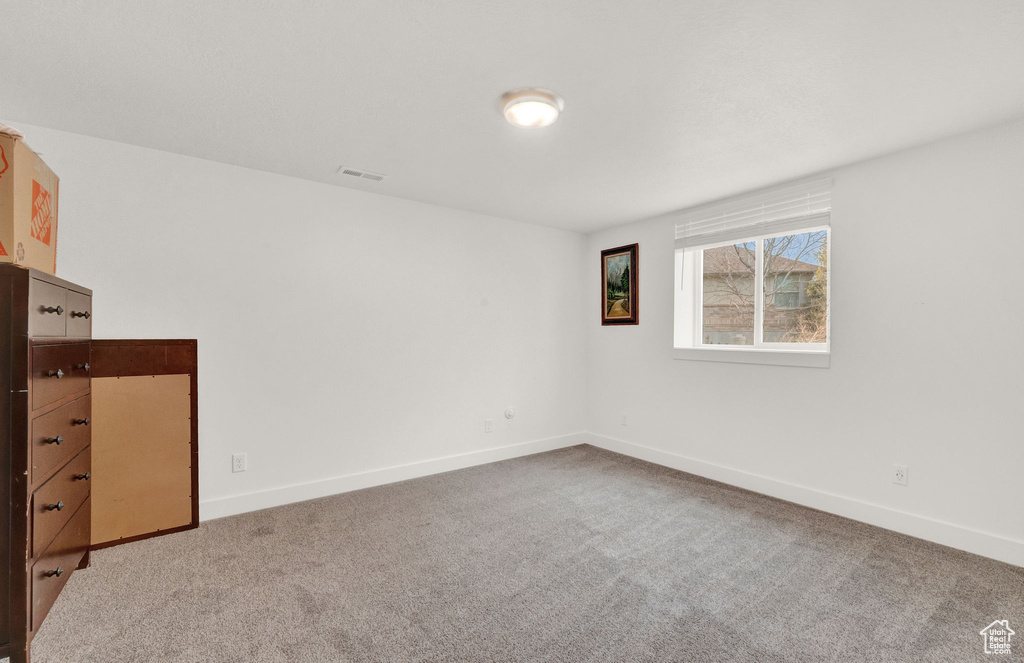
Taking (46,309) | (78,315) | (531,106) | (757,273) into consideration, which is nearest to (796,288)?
(757,273)

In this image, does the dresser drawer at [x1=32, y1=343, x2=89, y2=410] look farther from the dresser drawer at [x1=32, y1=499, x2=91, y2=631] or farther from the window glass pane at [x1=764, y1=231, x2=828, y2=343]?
the window glass pane at [x1=764, y1=231, x2=828, y2=343]

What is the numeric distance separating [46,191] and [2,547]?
4.78 ft

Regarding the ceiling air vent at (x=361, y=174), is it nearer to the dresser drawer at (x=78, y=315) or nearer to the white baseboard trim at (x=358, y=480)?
the dresser drawer at (x=78, y=315)

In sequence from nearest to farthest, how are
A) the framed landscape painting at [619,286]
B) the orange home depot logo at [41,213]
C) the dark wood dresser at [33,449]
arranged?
the dark wood dresser at [33,449] < the orange home depot logo at [41,213] < the framed landscape painting at [619,286]

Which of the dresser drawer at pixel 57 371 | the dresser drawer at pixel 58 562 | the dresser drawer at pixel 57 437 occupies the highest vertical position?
the dresser drawer at pixel 57 371

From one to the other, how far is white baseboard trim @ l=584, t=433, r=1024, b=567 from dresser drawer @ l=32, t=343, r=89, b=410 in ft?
13.5

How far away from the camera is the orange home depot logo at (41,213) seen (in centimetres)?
184

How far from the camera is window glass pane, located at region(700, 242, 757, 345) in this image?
12.4ft

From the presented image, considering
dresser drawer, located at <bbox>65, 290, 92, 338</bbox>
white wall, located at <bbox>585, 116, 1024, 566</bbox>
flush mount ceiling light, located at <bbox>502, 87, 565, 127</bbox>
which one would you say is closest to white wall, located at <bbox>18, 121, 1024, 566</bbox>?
white wall, located at <bbox>585, 116, 1024, 566</bbox>

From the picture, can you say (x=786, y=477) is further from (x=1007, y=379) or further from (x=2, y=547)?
(x=2, y=547)

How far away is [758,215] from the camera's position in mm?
3523

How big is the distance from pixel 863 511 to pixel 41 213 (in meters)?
4.69
